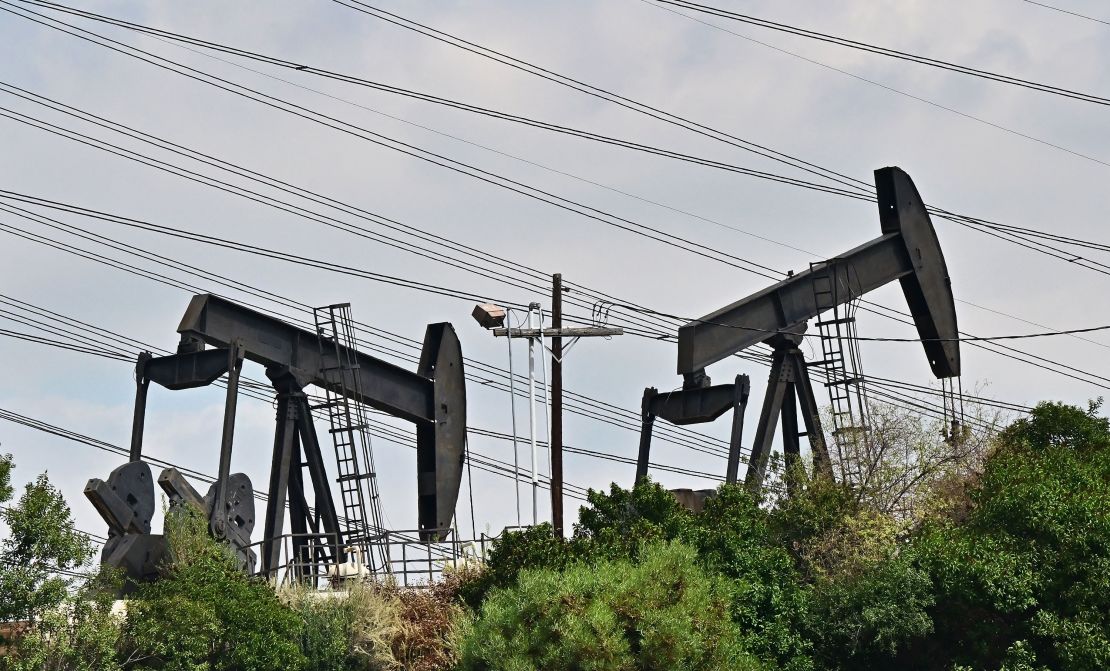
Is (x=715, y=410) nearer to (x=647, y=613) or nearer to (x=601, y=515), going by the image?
(x=601, y=515)

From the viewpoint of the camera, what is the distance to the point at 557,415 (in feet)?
110

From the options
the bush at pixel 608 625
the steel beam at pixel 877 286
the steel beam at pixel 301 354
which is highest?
the steel beam at pixel 877 286

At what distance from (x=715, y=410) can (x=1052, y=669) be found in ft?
31.9

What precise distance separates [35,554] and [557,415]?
10645 mm

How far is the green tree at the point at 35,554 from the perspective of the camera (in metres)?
26.9

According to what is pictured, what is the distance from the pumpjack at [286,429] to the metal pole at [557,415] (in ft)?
A: 10.1

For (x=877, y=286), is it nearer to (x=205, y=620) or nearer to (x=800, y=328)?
(x=800, y=328)

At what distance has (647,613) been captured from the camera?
24.9 m

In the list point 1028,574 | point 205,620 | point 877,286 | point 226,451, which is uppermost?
point 877,286

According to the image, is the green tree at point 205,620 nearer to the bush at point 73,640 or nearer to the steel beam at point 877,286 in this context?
the bush at point 73,640

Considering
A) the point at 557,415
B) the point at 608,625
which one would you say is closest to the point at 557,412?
the point at 557,415

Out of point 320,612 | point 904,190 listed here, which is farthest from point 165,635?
point 904,190

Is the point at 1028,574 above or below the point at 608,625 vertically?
above

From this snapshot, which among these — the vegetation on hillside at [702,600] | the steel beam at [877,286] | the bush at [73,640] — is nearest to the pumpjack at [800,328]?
the steel beam at [877,286]
